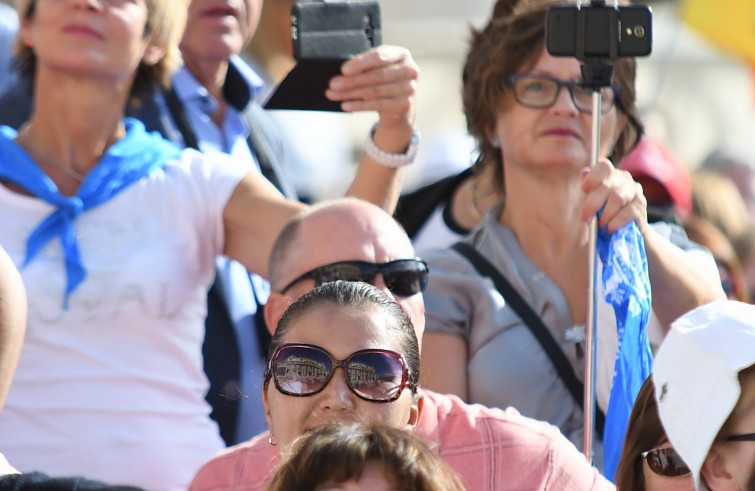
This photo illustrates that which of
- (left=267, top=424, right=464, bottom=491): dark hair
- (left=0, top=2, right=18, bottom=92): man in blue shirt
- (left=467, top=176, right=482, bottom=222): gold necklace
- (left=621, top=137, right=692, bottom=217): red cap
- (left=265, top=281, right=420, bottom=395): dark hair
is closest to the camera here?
(left=267, top=424, right=464, bottom=491): dark hair

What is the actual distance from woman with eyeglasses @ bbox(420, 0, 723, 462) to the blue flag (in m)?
0.05

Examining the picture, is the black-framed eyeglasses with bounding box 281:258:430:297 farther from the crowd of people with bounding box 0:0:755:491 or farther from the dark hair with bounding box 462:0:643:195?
the dark hair with bounding box 462:0:643:195

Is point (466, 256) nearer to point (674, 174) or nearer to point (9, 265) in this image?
point (9, 265)

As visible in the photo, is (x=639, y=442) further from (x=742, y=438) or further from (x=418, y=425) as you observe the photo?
(x=418, y=425)

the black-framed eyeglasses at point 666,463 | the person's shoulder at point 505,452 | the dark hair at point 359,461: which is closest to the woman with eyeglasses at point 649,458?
the black-framed eyeglasses at point 666,463

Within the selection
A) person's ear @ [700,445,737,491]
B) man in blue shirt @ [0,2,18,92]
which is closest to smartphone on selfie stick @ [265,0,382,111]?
person's ear @ [700,445,737,491]

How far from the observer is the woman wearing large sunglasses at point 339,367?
8.48ft

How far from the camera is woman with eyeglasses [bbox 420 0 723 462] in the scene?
11.5ft

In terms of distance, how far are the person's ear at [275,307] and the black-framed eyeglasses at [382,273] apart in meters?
0.09

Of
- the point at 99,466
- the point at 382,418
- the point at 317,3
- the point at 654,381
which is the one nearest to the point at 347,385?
the point at 382,418

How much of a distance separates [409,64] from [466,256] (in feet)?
1.81

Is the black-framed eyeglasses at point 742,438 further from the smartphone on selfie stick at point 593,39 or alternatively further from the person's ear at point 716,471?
A: the smartphone on selfie stick at point 593,39

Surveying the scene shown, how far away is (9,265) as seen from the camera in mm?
2547

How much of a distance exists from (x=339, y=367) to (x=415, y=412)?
0.22 m
